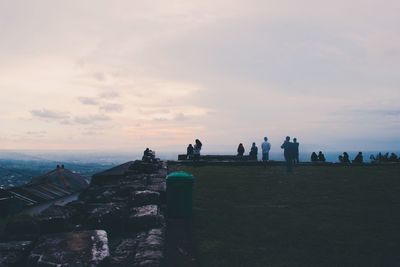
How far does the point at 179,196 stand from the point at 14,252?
156 inches

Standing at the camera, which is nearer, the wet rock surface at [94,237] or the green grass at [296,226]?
the wet rock surface at [94,237]

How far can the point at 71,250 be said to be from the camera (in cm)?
519

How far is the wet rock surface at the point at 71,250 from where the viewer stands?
495 centimetres

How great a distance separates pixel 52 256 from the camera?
504 centimetres

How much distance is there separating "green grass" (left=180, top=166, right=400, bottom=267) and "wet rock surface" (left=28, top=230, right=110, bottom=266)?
1.59 m

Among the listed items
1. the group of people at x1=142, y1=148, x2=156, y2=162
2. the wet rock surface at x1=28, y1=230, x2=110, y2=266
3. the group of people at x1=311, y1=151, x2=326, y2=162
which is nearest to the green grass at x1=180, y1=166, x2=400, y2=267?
the wet rock surface at x1=28, y1=230, x2=110, y2=266

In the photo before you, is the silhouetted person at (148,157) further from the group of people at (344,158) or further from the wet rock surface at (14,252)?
the wet rock surface at (14,252)

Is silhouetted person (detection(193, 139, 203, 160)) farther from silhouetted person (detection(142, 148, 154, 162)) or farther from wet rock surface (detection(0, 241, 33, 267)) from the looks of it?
wet rock surface (detection(0, 241, 33, 267))

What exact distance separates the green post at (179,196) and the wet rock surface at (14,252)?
11.7ft

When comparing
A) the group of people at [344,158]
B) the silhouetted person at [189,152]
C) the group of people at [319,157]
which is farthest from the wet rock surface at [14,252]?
the group of people at [319,157]

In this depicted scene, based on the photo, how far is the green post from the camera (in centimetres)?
880

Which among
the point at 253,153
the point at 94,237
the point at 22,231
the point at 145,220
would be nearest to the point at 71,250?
the point at 94,237

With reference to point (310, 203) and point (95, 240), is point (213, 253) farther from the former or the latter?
point (310, 203)

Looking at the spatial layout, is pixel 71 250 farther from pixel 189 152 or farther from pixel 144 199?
pixel 189 152
